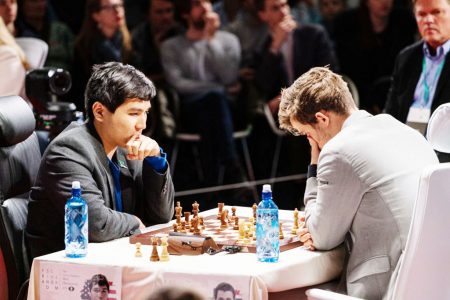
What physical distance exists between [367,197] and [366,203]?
0.07ft

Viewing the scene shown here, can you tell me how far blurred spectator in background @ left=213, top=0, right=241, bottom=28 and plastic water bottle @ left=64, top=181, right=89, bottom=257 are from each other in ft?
17.5

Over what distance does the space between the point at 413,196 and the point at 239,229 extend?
73 centimetres

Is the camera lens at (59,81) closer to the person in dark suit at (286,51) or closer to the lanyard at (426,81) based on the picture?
the lanyard at (426,81)

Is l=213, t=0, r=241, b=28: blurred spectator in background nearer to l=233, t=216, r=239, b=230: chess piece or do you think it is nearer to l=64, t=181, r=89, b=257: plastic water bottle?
l=233, t=216, r=239, b=230: chess piece

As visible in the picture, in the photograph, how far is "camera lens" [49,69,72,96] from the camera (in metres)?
5.66

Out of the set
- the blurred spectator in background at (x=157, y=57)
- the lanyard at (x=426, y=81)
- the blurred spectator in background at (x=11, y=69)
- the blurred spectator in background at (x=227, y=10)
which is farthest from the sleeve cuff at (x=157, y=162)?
the blurred spectator in background at (x=227, y=10)

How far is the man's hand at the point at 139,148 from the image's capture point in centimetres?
405

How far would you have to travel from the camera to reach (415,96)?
572cm

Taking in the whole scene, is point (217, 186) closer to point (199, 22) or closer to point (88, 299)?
point (199, 22)

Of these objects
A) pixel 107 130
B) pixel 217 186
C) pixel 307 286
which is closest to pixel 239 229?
pixel 307 286

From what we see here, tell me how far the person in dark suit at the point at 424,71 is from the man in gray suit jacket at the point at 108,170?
195 cm

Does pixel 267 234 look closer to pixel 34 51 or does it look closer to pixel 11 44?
pixel 11 44

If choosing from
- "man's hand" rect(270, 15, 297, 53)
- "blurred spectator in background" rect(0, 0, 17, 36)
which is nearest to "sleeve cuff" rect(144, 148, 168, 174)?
"blurred spectator in background" rect(0, 0, 17, 36)

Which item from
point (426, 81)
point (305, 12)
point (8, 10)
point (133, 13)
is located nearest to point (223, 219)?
point (426, 81)
